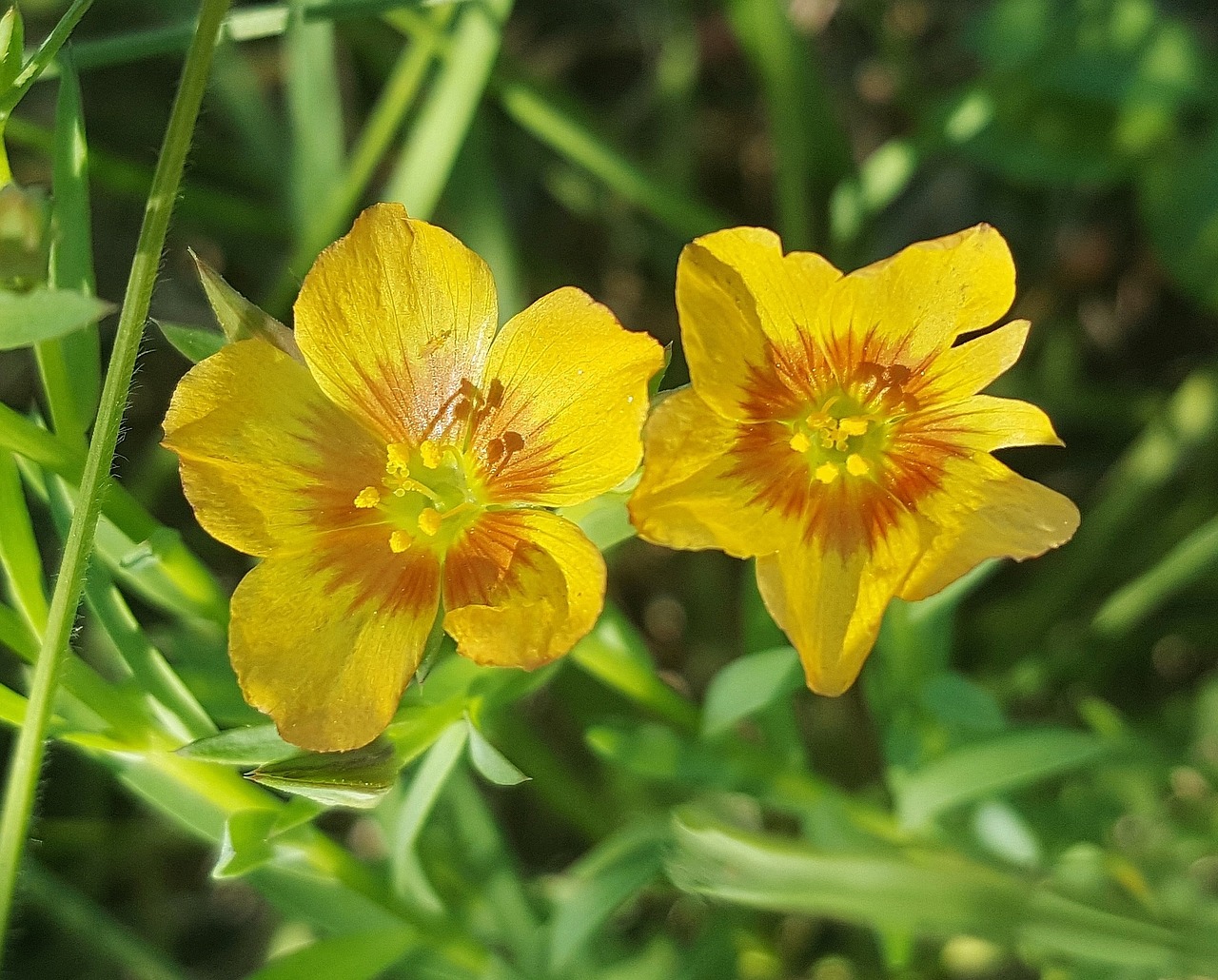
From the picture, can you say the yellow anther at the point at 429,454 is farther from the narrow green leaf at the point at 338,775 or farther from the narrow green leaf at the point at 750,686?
the narrow green leaf at the point at 750,686

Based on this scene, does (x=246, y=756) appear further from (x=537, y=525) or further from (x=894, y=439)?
(x=894, y=439)

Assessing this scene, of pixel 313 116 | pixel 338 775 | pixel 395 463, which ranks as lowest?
pixel 338 775

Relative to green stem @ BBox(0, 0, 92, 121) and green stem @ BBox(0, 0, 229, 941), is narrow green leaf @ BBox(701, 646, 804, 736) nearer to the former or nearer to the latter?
green stem @ BBox(0, 0, 229, 941)

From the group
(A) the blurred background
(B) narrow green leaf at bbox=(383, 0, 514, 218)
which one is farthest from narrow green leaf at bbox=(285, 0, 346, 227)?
(B) narrow green leaf at bbox=(383, 0, 514, 218)

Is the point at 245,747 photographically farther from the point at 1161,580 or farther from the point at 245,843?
the point at 1161,580

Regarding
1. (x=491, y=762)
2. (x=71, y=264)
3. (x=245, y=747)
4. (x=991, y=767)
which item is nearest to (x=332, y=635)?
(x=245, y=747)

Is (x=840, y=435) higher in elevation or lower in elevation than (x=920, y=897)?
higher
